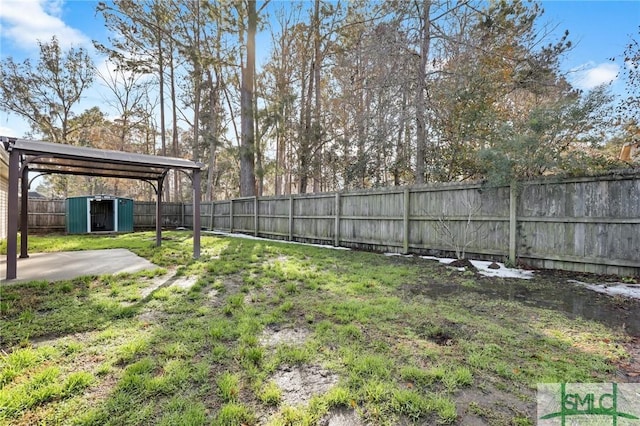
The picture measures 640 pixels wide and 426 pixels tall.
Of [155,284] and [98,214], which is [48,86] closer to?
[98,214]

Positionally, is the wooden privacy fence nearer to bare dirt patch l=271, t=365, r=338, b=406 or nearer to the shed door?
bare dirt patch l=271, t=365, r=338, b=406

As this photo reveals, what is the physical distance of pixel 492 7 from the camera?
7.59 meters

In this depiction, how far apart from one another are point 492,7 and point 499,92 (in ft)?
A: 7.44

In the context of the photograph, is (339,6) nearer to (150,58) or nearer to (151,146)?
(150,58)

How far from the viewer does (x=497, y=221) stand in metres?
5.64

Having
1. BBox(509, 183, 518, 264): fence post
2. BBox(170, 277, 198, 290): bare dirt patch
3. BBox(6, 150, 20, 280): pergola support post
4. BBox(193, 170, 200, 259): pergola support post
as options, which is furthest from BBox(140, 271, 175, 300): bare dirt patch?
BBox(509, 183, 518, 264): fence post

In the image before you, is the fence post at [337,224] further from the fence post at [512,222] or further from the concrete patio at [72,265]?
the concrete patio at [72,265]

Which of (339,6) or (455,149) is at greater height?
(339,6)

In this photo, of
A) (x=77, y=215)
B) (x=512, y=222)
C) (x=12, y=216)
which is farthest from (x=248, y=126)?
(x=512, y=222)

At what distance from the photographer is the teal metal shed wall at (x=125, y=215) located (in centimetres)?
1387

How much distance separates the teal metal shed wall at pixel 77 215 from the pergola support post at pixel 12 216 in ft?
34.6

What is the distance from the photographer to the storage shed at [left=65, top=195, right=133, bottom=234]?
505 inches

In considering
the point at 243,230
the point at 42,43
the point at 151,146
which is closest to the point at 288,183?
the point at 243,230

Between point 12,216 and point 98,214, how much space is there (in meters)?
11.6
